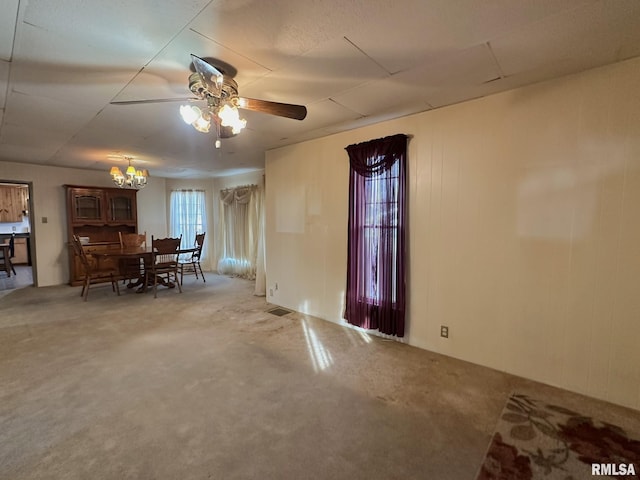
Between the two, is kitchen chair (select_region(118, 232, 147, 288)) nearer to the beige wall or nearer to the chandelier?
the chandelier

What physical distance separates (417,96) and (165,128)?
8.60 ft

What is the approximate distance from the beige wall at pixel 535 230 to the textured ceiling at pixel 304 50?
26 centimetres

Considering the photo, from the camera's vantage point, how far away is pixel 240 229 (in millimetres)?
6379

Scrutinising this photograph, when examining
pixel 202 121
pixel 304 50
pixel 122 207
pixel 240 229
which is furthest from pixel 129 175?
pixel 304 50

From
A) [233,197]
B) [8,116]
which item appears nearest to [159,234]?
[233,197]

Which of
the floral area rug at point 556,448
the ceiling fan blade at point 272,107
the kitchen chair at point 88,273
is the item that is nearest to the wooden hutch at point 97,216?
the kitchen chair at point 88,273

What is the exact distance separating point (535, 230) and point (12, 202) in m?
11.9

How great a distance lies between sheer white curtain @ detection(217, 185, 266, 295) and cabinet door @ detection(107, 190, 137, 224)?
1795mm

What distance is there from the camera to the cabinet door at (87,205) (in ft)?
18.2

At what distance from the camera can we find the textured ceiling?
142cm

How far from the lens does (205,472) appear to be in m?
1.44

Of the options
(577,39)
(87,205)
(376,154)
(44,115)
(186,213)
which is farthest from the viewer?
(186,213)

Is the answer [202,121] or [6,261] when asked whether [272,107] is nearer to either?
[202,121]

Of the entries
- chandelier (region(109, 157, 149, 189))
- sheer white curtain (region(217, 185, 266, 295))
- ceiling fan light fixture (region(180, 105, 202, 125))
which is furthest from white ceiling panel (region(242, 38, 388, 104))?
sheer white curtain (region(217, 185, 266, 295))
